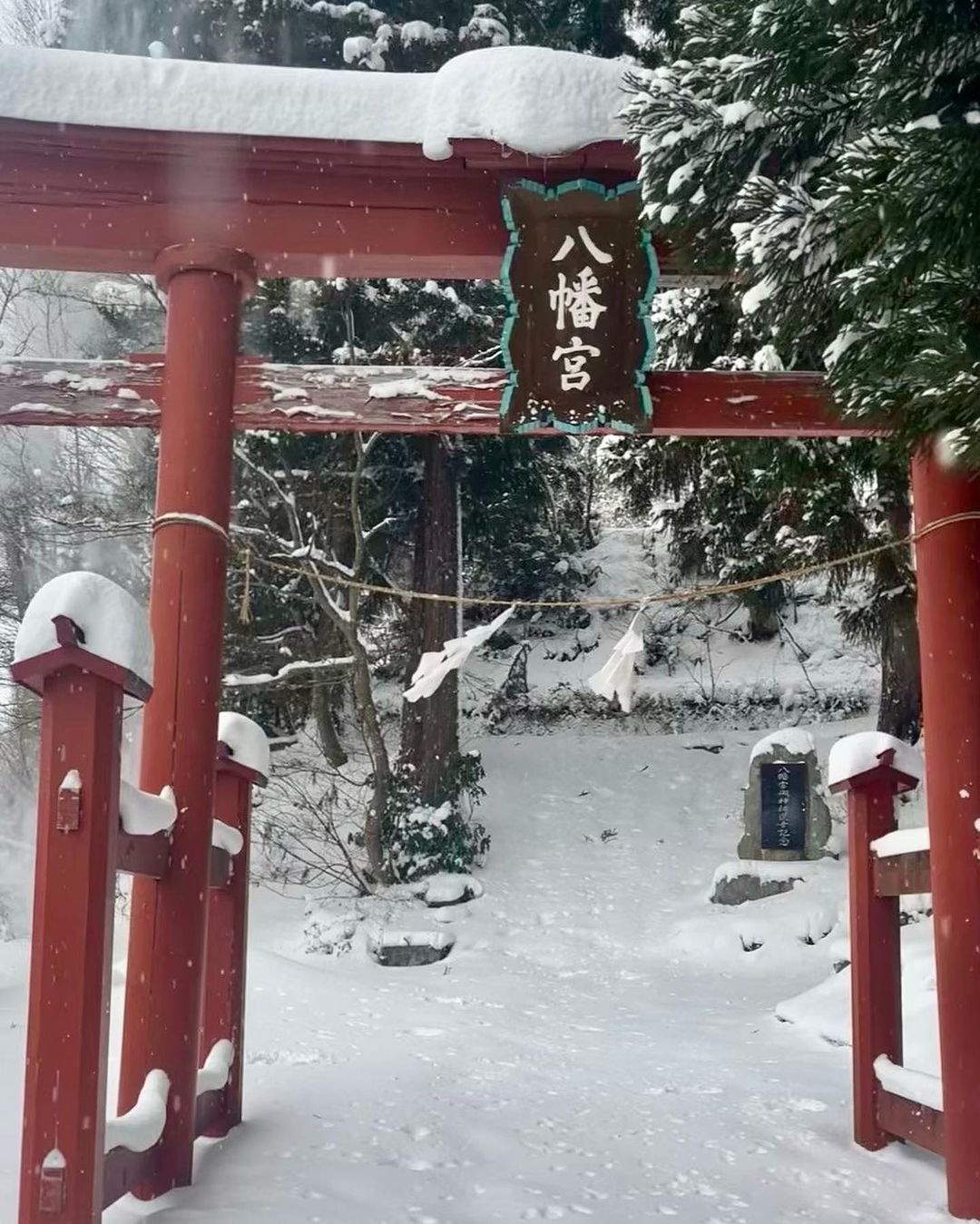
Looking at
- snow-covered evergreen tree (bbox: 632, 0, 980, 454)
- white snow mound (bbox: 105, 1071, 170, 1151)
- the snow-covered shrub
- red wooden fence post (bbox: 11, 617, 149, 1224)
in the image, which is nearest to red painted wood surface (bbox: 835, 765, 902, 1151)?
snow-covered evergreen tree (bbox: 632, 0, 980, 454)

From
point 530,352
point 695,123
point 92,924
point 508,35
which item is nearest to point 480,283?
point 508,35

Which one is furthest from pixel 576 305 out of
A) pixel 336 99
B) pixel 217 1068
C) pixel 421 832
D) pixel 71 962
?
pixel 421 832

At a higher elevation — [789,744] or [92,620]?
[92,620]

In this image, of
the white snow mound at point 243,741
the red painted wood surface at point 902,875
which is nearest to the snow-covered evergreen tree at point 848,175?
the red painted wood surface at point 902,875

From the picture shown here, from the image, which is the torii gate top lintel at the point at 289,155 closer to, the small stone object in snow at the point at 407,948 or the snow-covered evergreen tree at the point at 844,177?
the snow-covered evergreen tree at the point at 844,177

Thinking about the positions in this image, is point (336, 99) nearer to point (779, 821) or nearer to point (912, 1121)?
point (912, 1121)

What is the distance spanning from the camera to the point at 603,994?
31.7 feet

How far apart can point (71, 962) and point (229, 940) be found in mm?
1998

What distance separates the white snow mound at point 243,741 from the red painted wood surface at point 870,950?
2.51 meters

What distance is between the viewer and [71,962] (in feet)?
9.43

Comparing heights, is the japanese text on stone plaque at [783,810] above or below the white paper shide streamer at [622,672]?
below

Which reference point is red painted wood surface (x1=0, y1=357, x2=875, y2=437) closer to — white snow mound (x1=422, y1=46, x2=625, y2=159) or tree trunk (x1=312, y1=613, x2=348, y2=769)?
white snow mound (x1=422, y1=46, x2=625, y2=159)

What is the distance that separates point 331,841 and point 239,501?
387cm

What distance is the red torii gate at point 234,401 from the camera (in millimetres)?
3967
